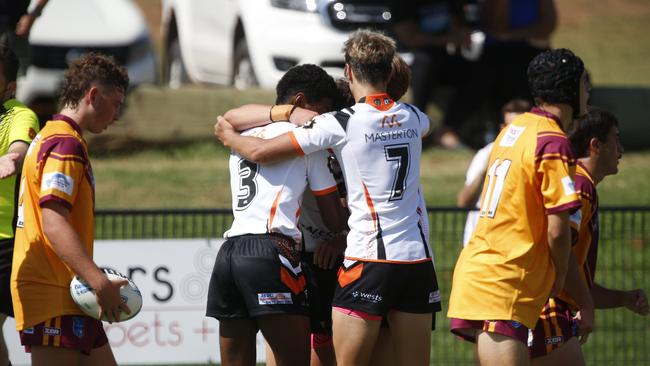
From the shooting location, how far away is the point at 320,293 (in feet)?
19.3

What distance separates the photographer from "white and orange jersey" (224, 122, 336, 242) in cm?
548

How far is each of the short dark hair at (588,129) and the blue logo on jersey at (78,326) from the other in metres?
2.67

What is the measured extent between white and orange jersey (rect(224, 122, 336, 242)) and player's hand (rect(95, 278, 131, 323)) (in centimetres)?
70

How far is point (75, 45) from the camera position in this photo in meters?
12.4

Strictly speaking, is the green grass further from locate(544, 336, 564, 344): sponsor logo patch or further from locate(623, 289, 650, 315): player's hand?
locate(544, 336, 564, 344): sponsor logo patch

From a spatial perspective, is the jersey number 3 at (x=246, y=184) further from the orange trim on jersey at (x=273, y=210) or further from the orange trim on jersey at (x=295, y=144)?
the orange trim on jersey at (x=295, y=144)

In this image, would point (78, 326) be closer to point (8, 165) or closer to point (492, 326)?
point (8, 165)

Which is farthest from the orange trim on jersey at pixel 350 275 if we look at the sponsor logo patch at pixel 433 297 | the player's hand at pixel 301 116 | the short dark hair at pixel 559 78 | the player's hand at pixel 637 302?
the player's hand at pixel 637 302

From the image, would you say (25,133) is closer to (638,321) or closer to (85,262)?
(85,262)

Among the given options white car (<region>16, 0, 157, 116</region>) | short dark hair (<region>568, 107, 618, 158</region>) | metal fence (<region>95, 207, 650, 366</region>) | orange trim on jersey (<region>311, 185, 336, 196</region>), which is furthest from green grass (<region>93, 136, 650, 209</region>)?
orange trim on jersey (<region>311, 185, 336, 196</region>)

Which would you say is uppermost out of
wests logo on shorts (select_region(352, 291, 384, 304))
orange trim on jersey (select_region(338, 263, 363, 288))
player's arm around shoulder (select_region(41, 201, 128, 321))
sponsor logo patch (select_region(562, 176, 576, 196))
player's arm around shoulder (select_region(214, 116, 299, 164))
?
player's arm around shoulder (select_region(214, 116, 299, 164))

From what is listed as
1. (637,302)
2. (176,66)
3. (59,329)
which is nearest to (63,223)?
(59,329)

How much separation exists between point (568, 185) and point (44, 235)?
2406 mm

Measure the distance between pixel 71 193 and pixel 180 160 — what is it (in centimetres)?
731
